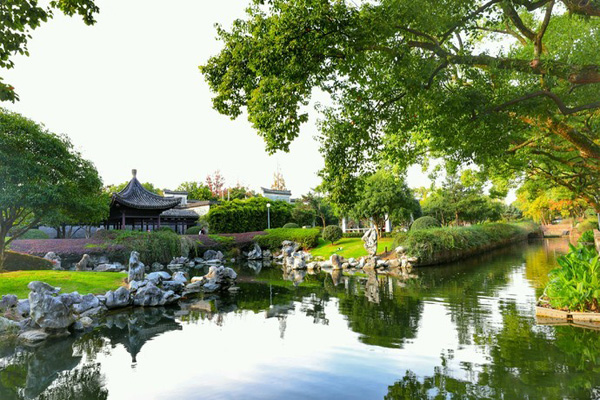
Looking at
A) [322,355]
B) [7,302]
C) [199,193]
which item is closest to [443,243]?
[322,355]

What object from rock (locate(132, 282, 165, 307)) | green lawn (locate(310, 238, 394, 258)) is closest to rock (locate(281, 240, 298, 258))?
green lawn (locate(310, 238, 394, 258))

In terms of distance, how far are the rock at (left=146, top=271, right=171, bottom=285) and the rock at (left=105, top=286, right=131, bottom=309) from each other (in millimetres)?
1381

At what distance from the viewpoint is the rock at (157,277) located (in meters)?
13.3

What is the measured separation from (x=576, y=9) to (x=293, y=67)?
4.54 m

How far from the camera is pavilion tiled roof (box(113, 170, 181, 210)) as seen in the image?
96.6ft

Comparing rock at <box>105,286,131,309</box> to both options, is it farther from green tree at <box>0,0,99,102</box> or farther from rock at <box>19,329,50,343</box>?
green tree at <box>0,0,99,102</box>

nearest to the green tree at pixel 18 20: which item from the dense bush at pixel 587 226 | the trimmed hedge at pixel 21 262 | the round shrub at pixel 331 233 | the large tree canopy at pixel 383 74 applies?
the large tree canopy at pixel 383 74

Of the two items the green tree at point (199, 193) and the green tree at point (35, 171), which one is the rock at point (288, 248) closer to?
the green tree at point (35, 171)

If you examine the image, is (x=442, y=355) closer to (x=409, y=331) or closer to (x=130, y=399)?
(x=409, y=331)

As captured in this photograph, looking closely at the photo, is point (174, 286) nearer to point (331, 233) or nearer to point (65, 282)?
point (65, 282)

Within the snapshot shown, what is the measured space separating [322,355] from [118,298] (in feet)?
24.9

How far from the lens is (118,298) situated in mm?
11383

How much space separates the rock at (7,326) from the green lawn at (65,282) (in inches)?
110

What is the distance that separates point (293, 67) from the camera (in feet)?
20.9
